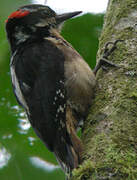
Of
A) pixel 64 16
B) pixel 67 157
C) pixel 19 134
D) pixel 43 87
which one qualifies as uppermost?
pixel 64 16

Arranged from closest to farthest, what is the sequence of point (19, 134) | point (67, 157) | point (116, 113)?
point (116, 113)
point (67, 157)
point (19, 134)

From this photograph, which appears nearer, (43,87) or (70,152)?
(70,152)

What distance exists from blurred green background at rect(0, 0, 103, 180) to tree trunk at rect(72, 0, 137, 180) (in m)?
0.63

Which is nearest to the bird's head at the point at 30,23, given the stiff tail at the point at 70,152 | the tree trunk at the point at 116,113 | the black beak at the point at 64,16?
the black beak at the point at 64,16

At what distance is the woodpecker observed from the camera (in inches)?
99.7

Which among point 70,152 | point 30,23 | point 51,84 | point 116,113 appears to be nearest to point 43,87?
point 51,84

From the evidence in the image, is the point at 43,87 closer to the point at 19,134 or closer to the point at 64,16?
the point at 19,134

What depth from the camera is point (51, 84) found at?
2668mm

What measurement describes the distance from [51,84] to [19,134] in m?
0.95

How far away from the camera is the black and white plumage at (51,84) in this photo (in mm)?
2533

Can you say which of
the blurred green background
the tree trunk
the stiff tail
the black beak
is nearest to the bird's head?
the black beak

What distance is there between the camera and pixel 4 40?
3.54 metres

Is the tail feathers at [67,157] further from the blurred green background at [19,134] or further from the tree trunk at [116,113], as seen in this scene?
the blurred green background at [19,134]

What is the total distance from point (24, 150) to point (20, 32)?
44.7 inches
